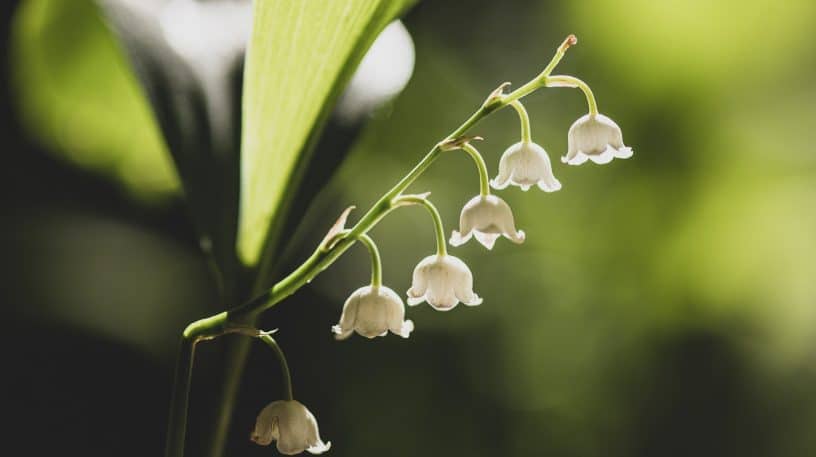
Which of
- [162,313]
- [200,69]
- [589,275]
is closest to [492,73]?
[589,275]

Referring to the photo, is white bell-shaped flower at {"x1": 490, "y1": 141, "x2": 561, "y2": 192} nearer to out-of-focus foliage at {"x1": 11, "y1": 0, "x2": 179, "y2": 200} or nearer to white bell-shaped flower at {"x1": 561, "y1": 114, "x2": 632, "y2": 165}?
white bell-shaped flower at {"x1": 561, "y1": 114, "x2": 632, "y2": 165}

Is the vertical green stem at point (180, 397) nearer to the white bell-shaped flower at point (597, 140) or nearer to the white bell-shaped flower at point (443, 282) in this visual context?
the white bell-shaped flower at point (443, 282)

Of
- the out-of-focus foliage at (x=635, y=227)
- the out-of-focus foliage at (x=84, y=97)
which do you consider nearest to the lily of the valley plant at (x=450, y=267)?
the out-of-focus foliage at (x=84, y=97)

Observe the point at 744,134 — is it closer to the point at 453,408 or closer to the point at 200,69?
the point at 453,408

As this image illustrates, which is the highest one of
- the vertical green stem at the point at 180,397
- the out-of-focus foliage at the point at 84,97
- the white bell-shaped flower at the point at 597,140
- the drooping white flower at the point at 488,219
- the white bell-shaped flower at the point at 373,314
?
the out-of-focus foliage at the point at 84,97

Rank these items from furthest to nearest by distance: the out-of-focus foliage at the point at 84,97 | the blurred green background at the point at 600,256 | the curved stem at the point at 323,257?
the blurred green background at the point at 600,256
the out-of-focus foliage at the point at 84,97
the curved stem at the point at 323,257
